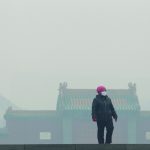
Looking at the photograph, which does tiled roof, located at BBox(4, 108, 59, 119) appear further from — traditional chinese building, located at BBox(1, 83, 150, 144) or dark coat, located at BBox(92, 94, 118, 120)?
dark coat, located at BBox(92, 94, 118, 120)

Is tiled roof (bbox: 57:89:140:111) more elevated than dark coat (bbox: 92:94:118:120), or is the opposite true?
tiled roof (bbox: 57:89:140:111)

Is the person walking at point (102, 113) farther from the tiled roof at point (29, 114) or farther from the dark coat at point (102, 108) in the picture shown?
the tiled roof at point (29, 114)

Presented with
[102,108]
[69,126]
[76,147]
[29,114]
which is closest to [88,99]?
[69,126]

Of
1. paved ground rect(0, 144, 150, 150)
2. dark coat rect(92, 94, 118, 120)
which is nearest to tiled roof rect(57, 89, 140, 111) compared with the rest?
dark coat rect(92, 94, 118, 120)

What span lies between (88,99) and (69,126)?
454 cm

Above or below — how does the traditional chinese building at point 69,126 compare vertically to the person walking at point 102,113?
above

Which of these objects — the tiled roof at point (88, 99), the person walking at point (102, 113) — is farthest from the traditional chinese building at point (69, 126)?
the person walking at point (102, 113)

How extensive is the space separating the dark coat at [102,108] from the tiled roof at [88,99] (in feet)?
112

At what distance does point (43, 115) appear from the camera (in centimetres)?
4203

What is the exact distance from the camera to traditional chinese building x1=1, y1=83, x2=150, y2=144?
133 feet

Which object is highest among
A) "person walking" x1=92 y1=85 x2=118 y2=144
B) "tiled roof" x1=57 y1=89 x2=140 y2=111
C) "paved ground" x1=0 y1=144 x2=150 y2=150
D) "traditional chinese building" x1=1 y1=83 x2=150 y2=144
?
"tiled roof" x1=57 y1=89 x2=140 y2=111

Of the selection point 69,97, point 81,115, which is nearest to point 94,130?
point 81,115

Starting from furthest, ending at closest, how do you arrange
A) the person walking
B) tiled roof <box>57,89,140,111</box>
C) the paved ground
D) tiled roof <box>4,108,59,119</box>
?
tiled roof <box>57,89,140,111</box> → tiled roof <box>4,108,59,119</box> → the person walking → the paved ground

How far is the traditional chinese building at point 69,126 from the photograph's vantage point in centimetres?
4059
